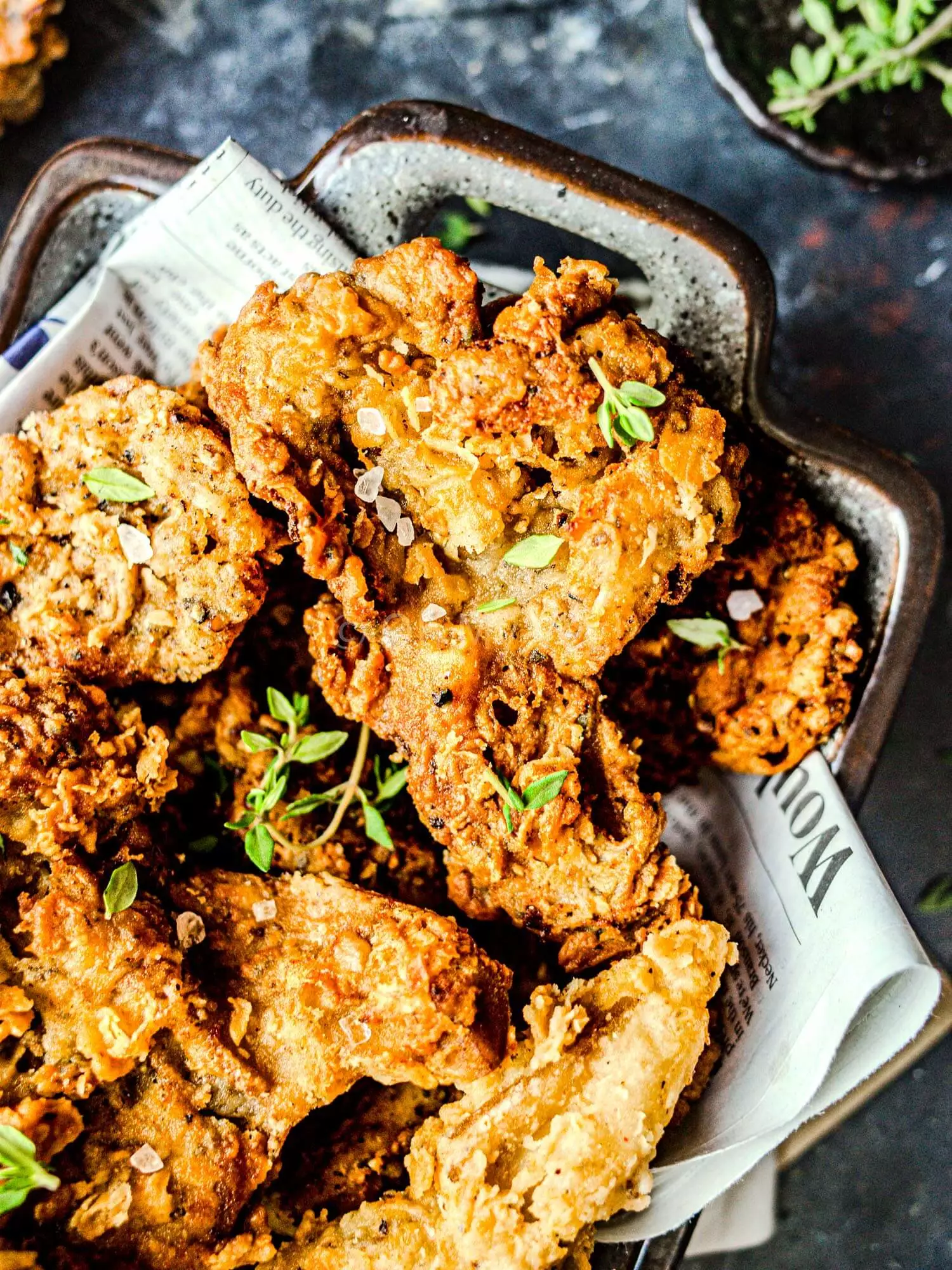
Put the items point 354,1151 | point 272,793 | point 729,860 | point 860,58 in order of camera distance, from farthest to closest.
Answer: point 860,58
point 729,860
point 354,1151
point 272,793

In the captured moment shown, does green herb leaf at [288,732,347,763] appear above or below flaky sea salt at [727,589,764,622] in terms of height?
above

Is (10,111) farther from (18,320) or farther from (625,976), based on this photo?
(625,976)

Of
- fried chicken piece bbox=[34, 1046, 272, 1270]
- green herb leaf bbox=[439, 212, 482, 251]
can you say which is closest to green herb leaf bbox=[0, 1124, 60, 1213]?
fried chicken piece bbox=[34, 1046, 272, 1270]

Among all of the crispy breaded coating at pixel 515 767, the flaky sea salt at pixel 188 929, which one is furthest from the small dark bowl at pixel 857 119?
the flaky sea salt at pixel 188 929

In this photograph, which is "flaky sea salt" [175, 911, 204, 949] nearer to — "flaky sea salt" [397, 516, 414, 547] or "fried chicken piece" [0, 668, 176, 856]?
"fried chicken piece" [0, 668, 176, 856]

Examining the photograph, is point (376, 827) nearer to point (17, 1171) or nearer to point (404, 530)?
point (404, 530)

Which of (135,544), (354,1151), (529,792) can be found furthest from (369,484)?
(354,1151)
